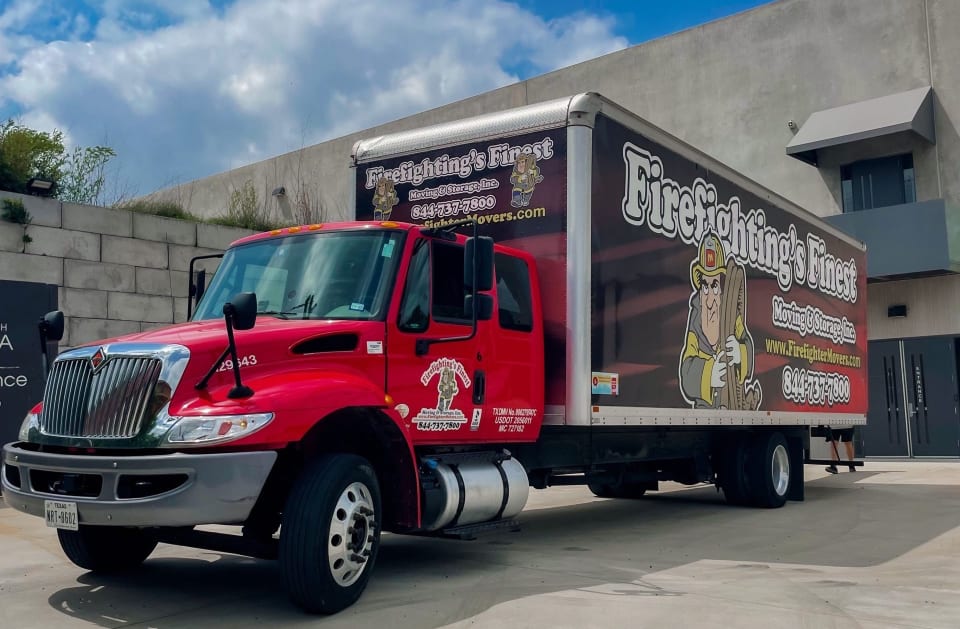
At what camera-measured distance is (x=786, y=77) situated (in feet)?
77.7

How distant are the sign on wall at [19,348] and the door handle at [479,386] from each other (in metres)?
7.33

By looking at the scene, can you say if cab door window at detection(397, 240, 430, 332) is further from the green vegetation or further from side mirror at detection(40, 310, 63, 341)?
the green vegetation

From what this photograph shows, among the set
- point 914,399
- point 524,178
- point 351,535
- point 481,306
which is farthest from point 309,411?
point 914,399

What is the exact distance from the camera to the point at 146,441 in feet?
17.8

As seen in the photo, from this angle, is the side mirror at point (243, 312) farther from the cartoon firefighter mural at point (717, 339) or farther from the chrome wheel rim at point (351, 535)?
the cartoon firefighter mural at point (717, 339)

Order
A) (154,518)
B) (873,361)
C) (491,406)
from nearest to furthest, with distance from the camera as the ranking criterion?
(154,518) < (491,406) < (873,361)

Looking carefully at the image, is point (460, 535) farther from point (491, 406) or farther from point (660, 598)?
point (660, 598)

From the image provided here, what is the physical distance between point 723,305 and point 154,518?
7.17 m

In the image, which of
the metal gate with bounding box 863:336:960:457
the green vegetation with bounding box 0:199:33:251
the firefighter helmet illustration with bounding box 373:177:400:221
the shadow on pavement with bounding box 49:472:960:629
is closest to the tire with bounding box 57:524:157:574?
the shadow on pavement with bounding box 49:472:960:629

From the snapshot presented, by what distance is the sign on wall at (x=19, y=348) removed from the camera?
12.1 meters

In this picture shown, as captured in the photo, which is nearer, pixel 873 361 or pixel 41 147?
pixel 41 147

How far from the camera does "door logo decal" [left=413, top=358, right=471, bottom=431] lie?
22.7 feet

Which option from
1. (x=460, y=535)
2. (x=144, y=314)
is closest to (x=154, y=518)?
(x=460, y=535)

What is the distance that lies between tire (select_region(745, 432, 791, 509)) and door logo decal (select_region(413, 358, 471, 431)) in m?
6.05
